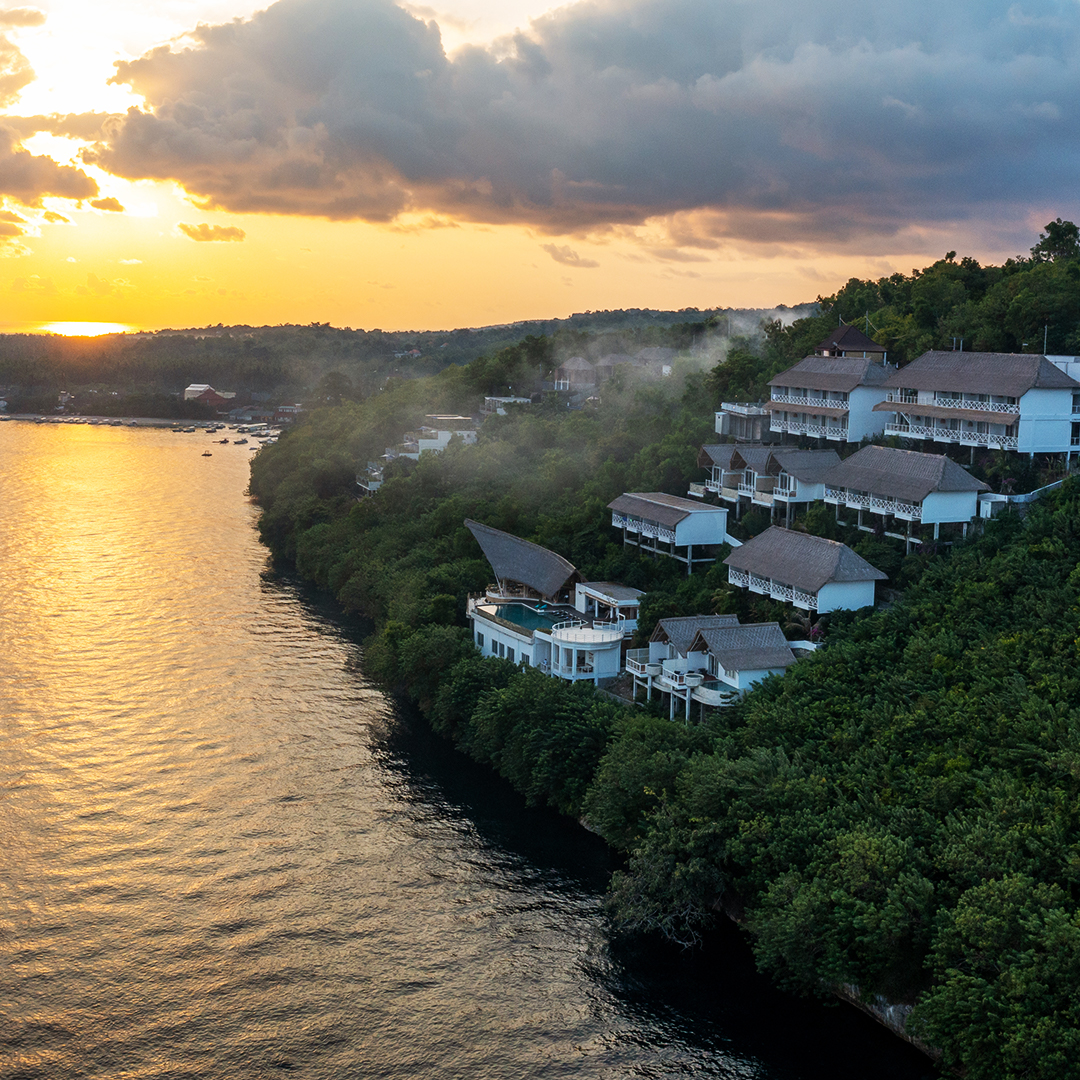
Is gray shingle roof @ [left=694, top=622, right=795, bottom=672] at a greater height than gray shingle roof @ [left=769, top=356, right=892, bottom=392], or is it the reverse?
gray shingle roof @ [left=769, top=356, right=892, bottom=392]

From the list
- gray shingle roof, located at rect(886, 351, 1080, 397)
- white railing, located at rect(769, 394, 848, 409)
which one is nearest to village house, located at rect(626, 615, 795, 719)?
gray shingle roof, located at rect(886, 351, 1080, 397)

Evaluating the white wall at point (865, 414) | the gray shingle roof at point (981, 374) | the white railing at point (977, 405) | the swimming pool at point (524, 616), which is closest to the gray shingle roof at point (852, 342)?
the white wall at point (865, 414)

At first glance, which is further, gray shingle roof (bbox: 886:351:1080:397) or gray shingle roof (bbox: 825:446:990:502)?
gray shingle roof (bbox: 886:351:1080:397)

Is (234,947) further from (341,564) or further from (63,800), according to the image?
(341,564)

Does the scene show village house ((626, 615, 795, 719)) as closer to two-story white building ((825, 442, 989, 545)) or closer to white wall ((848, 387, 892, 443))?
two-story white building ((825, 442, 989, 545))

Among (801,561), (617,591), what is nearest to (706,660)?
(801,561)

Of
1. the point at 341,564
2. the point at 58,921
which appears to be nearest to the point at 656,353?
the point at 341,564
